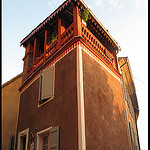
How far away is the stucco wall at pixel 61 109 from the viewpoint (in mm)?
5731

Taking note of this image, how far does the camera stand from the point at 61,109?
21.1 ft

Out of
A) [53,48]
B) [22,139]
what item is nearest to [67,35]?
[53,48]

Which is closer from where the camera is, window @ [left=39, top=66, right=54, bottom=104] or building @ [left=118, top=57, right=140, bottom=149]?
window @ [left=39, top=66, right=54, bottom=104]

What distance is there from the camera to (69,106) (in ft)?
20.2

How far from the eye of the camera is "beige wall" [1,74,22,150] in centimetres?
1045

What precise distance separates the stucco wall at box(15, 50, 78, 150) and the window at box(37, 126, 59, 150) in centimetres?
16

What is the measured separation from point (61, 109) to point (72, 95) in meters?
0.66

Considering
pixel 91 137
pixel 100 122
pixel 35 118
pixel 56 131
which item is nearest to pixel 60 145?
pixel 56 131

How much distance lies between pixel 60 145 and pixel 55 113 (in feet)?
3.90

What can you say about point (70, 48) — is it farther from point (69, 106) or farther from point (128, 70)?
point (128, 70)

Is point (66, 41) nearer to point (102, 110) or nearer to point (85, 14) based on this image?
point (85, 14)

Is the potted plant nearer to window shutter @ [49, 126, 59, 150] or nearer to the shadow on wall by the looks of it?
the shadow on wall

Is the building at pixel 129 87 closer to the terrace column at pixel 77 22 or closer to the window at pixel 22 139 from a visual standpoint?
the terrace column at pixel 77 22

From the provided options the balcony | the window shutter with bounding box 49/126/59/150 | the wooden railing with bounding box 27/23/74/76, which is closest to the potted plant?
the balcony
